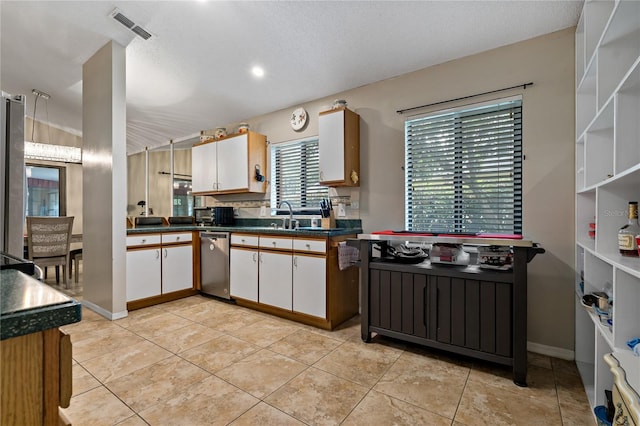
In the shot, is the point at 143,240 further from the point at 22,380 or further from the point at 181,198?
the point at 22,380

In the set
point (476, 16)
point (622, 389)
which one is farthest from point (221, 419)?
point (476, 16)

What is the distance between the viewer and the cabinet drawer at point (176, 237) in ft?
11.9

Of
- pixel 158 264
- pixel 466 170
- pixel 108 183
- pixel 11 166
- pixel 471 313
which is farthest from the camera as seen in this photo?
pixel 158 264

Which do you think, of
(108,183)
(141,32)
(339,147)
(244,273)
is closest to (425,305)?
(339,147)

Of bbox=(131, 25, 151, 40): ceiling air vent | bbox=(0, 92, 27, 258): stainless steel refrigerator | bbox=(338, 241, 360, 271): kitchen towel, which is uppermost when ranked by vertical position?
bbox=(131, 25, 151, 40): ceiling air vent

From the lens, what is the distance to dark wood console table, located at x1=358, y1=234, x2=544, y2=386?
1950 millimetres

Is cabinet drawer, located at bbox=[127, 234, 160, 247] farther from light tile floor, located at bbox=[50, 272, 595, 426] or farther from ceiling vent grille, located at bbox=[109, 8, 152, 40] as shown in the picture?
ceiling vent grille, located at bbox=[109, 8, 152, 40]

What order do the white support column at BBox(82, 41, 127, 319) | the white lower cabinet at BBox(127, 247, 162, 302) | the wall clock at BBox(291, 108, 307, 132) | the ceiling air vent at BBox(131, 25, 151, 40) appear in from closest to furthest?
the ceiling air vent at BBox(131, 25, 151, 40) → the white support column at BBox(82, 41, 127, 319) → the white lower cabinet at BBox(127, 247, 162, 302) → the wall clock at BBox(291, 108, 307, 132)

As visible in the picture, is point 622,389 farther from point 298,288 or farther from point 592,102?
point 298,288

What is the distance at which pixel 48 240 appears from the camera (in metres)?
4.07

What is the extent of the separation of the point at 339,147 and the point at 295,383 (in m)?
2.23

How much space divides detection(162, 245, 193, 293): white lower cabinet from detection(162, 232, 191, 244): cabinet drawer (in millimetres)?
86

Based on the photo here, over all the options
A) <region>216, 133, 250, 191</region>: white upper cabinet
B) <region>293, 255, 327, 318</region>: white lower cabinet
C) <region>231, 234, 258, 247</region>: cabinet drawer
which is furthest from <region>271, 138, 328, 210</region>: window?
<region>293, 255, 327, 318</region>: white lower cabinet

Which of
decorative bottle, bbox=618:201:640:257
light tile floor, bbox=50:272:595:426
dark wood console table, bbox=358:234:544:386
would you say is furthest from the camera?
dark wood console table, bbox=358:234:544:386
